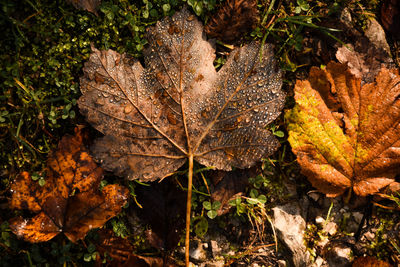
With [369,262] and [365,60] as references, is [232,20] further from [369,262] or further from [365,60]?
[369,262]

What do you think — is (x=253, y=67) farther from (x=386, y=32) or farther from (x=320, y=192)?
(x=386, y=32)

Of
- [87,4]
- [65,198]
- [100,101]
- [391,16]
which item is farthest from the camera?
[391,16]

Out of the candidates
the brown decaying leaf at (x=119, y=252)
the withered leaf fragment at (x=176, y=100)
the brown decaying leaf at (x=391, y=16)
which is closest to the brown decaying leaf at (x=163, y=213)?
the brown decaying leaf at (x=119, y=252)

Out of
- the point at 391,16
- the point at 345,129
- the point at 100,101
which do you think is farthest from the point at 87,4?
the point at 391,16

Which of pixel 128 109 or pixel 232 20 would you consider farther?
pixel 232 20

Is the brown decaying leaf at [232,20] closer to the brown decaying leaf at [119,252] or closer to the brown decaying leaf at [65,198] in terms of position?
the brown decaying leaf at [65,198]

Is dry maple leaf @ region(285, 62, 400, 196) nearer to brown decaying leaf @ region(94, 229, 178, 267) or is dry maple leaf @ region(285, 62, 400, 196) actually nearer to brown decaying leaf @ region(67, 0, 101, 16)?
brown decaying leaf @ region(94, 229, 178, 267)

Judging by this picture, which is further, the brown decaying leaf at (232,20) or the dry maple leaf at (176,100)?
the brown decaying leaf at (232,20)
